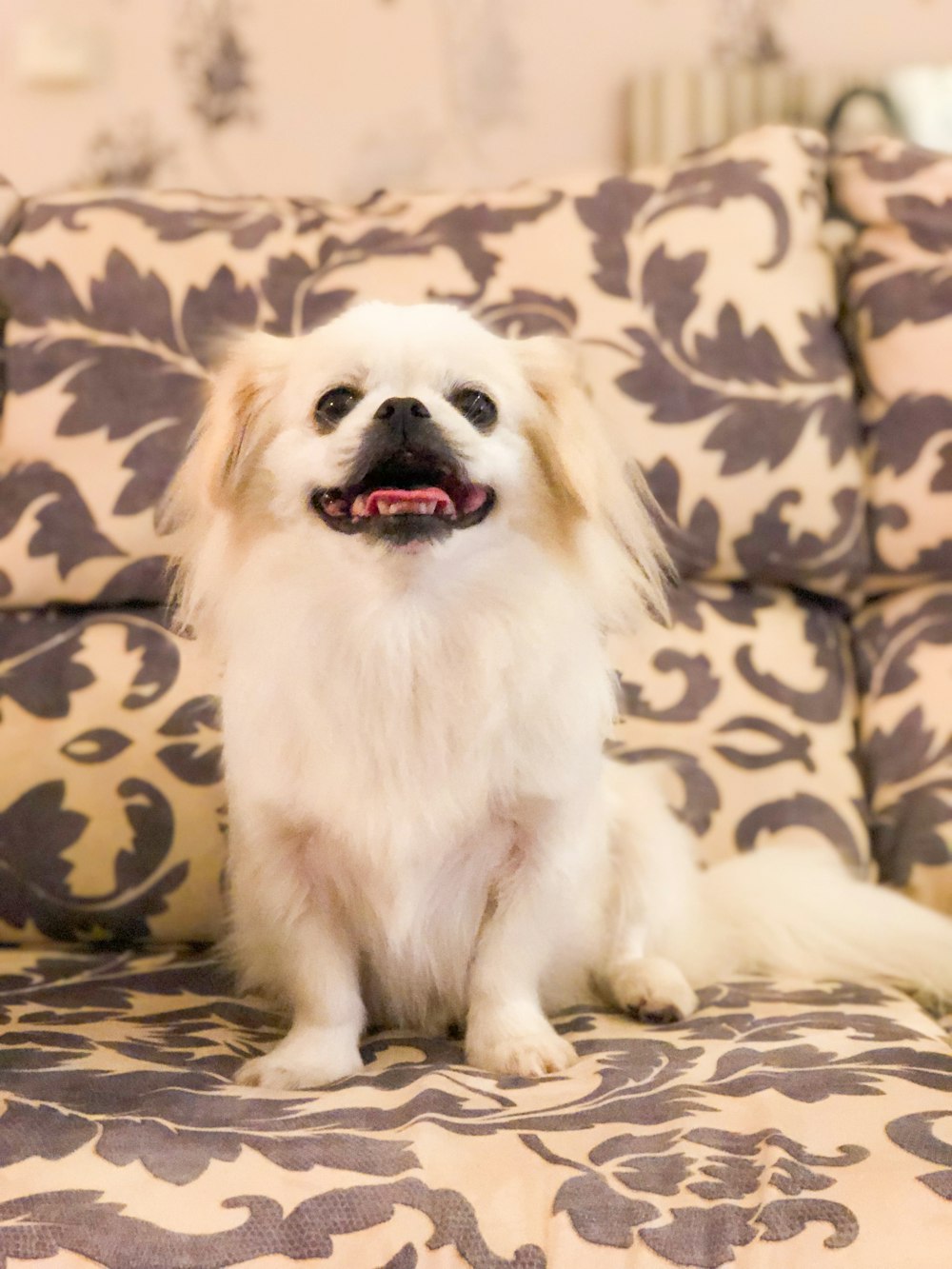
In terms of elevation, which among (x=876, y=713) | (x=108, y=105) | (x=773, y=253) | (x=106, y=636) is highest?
(x=108, y=105)

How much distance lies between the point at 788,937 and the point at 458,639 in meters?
0.48

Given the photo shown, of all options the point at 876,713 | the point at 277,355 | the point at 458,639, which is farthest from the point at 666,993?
the point at 277,355

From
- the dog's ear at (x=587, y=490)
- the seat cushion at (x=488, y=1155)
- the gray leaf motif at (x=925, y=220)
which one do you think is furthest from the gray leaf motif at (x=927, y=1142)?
the gray leaf motif at (x=925, y=220)

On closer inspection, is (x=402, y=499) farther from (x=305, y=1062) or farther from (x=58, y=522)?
(x=58, y=522)

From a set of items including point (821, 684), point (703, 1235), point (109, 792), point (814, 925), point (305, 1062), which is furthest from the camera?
point (821, 684)

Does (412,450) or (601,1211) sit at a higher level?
(412,450)

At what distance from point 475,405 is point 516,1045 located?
52cm

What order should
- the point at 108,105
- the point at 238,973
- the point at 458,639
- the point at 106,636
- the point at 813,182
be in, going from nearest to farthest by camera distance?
1. the point at 458,639
2. the point at 238,973
3. the point at 106,636
4. the point at 813,182
5. the point at 108,105

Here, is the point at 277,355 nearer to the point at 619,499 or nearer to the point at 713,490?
the point at 619,499

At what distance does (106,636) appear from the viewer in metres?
1.35

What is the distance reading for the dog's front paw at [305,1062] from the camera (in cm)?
89

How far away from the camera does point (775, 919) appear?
1.19 meters

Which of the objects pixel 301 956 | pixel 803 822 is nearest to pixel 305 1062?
pixel 301 956

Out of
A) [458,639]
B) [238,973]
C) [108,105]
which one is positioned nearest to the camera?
[458,639]
